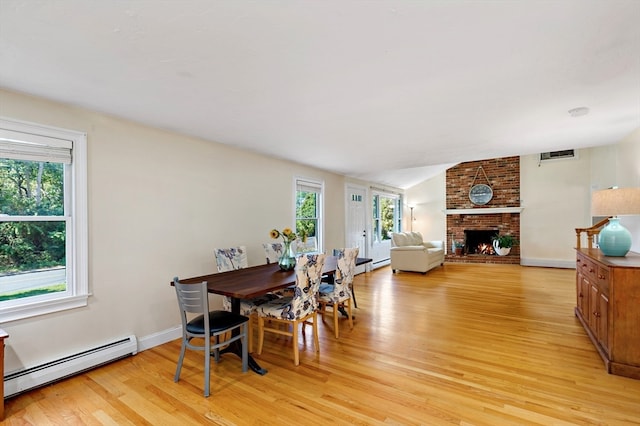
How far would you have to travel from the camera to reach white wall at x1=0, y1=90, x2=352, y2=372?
246 cm

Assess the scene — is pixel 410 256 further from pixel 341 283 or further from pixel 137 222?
pixel 137 222

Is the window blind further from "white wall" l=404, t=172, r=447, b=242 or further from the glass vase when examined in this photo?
"white wall" l=404, t=172, r=447, b=242

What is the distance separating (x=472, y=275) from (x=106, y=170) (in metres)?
7.03

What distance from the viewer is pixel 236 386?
237 centimetres

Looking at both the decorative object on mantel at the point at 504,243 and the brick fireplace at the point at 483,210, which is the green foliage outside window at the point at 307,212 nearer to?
the brick fireplace at the point at 483,210

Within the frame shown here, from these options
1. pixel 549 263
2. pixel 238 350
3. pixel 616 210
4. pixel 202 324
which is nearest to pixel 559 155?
pixel 549 263

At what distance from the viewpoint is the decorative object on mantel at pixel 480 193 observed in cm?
868

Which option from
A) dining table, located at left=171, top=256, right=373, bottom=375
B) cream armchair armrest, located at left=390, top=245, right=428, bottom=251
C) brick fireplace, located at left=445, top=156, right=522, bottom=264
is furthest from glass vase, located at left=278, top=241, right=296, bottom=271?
brick fireplace, located at left=445, top=156, right=522, bottom=264

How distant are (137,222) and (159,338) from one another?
123 cm

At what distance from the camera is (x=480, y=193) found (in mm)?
8781

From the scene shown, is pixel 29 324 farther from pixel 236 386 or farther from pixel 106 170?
pixel 236 386

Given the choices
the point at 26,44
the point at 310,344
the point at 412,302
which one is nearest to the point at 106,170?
the point at 26,44

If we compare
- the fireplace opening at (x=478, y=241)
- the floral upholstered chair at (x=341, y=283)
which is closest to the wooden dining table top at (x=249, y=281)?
the floral upholstered chair at (x=341, y=283)

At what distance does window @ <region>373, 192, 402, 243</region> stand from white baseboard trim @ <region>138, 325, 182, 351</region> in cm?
557
